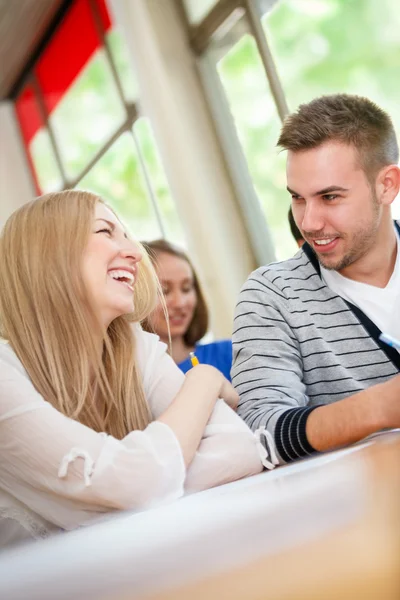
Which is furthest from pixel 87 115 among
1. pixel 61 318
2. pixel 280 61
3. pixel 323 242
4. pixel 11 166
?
pixel 61 318

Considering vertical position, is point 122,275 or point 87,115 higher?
point 87,115

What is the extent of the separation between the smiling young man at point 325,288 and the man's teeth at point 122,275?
0.94 ft

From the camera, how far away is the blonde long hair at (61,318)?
4.13ft

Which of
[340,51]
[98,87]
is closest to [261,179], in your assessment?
[340,51]

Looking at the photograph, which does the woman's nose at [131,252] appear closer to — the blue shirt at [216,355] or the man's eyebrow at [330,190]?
the man's eyebrow at [330,190]

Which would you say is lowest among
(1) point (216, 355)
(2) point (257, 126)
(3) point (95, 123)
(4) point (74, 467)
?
(1) point (216, 355)

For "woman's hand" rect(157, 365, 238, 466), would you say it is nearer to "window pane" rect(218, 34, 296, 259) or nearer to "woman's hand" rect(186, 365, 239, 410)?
"woman's hand" rect(186, 365, 239, 410)

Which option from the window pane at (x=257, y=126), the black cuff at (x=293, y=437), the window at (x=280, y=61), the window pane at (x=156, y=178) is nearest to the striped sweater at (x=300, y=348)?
the black cuff at (x=293, y=437)

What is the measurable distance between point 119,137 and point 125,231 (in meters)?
4.03

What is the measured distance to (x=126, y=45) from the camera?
4.42m

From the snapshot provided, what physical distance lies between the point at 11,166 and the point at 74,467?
21.7ft

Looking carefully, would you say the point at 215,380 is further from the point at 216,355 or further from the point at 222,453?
the point at 216,355

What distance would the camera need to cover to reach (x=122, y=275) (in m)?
1.38

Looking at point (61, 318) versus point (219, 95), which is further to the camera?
point (219, 95)
